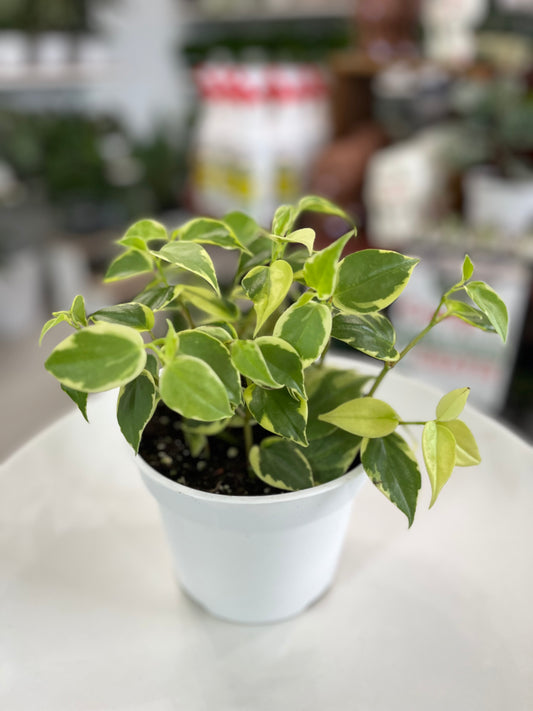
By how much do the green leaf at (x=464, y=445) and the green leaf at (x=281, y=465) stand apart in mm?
91

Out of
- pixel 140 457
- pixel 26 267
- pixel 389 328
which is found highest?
pixel 389 328

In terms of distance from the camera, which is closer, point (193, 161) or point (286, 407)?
point (286, 407)

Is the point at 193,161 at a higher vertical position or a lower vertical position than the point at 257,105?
lower

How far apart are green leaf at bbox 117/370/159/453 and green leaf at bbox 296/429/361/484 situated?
0.39 ft

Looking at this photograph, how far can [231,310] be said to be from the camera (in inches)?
15.9

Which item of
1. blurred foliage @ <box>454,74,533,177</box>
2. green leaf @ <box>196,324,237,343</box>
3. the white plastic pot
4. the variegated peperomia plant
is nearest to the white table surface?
the white plastic pot

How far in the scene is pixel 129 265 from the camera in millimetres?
383

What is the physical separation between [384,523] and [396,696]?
0.16m

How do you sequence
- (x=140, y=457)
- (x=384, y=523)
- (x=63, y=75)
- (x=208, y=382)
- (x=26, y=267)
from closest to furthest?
(x=208, y=382) → (x=140, y=457) → (x=384, y=523) → (x=26, y=267) → (x=63, y=75)

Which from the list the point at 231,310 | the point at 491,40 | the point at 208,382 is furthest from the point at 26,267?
the point at 208,382

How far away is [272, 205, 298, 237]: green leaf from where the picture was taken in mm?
351

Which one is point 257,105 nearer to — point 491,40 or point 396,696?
point 491,40

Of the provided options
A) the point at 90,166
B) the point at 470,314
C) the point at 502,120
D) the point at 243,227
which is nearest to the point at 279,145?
the point at 90,166

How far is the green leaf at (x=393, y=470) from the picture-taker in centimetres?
33
